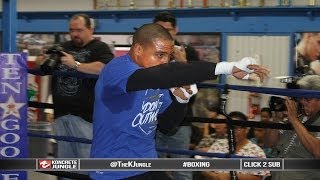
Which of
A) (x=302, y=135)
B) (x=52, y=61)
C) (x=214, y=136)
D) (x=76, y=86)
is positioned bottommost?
(x=214, y=136)

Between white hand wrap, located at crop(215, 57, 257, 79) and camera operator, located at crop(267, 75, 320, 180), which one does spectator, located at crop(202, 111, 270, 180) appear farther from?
white hand wrap, located at crop(215, 57, 257, 79)

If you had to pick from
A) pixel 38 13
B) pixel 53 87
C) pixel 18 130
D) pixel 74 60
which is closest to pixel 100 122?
pixel 18 130

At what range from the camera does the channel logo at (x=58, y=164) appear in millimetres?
2797

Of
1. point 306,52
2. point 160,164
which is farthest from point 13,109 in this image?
point 306,52

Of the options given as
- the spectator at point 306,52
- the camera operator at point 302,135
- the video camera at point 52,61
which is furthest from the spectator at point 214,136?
the video camera at point 52,61

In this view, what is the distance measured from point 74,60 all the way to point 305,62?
3.50 metres

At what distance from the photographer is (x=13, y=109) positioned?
3.32 meters

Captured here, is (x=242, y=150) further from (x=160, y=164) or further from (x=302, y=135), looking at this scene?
(x=160, y=164)

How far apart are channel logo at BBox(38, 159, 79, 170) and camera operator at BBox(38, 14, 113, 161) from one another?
3.73 feet

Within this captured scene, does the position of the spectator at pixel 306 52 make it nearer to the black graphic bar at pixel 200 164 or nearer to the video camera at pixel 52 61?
the video camera at pixel 52 61

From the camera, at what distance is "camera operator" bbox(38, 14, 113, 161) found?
391 cm

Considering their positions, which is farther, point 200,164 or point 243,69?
point 200,164

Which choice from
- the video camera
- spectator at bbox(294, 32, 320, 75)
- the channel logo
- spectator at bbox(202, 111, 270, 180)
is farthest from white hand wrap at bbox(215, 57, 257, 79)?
spectator at bbox(294, 32, 320, 75)

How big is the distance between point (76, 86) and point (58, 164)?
1.27 meters
